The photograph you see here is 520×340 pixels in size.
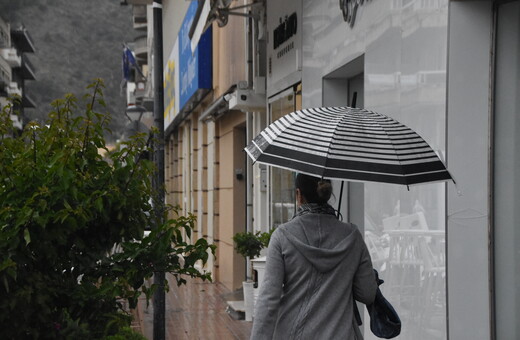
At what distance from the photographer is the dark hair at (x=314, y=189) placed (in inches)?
166

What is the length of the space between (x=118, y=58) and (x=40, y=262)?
117 m

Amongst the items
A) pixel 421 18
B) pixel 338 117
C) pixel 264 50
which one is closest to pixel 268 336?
pixel 338 117

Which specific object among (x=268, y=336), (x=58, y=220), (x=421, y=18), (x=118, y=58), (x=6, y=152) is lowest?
(x=268, y=336)

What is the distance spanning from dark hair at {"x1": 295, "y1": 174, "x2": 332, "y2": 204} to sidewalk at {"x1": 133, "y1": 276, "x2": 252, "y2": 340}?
5354 mm

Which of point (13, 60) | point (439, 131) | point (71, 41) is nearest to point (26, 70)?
point (13, 60)

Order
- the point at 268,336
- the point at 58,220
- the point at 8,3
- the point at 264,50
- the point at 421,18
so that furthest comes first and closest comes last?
the point at 8,3, the point at 264,50, the point at 421,18, the point at 58,220, the point at 268,336

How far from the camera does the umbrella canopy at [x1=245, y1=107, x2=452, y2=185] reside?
12.9 ft

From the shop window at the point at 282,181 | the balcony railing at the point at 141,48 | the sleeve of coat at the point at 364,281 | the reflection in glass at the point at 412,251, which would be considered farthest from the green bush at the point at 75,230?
the balcony railing at the point at 141,48

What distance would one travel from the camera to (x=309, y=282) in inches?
162

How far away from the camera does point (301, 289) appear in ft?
13.5

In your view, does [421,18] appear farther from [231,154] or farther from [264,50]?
[231,154]

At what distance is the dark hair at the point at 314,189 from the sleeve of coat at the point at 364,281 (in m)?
0.24

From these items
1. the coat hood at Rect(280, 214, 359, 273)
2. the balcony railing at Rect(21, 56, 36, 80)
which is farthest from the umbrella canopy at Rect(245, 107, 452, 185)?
the balcony railing at Rect(21, 56, 36, 80)

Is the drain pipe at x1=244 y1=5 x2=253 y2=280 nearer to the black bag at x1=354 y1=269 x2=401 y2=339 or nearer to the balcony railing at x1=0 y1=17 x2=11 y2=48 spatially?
the black bag at x1=354 y1=269 x2=401 y2=339
